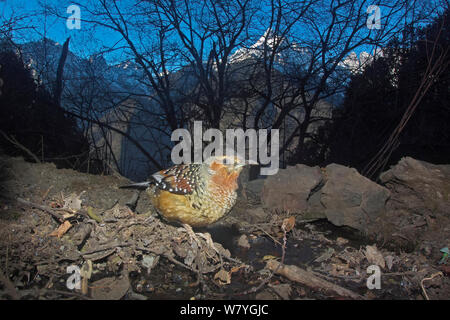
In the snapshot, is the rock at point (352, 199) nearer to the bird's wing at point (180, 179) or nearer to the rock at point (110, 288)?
the bird's wing at point (180, 179)

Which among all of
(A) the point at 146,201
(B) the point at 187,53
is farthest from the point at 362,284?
(B) the point at 187,53

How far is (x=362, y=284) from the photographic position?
3.64 feet

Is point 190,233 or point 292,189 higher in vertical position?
point 292,189

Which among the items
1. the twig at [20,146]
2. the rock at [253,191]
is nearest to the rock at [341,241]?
the rock at [253,191]

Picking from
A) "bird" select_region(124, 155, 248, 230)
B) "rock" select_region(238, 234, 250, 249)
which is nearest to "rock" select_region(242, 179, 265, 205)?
"rock" select_region(238, 234, 250, 249)

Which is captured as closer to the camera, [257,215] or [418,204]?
[418,204]

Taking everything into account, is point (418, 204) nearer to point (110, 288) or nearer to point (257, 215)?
point (257, 215)

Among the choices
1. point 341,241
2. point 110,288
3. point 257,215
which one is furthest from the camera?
point 257,215

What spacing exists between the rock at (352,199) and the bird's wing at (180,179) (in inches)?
39.5

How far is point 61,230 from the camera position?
126cm

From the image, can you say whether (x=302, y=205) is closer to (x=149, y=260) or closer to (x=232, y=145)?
(x=232, y=145)

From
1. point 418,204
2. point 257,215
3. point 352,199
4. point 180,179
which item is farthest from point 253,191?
point 418,204

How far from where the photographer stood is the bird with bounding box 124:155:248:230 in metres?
1.34

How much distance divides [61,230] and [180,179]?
1.88 feet
